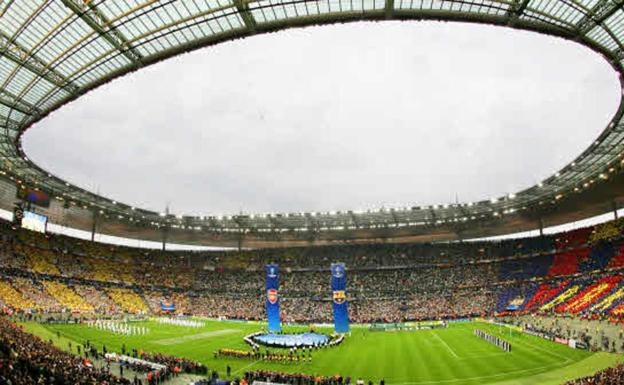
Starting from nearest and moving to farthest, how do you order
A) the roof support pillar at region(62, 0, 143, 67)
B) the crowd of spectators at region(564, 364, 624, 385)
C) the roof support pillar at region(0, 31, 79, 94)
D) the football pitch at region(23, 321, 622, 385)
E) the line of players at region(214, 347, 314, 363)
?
the crowd of spectators at region(564, 364, 624, 385) < the roof support pillar at region(62, 0, 143, 67) < the roof support pillar at region(0, 31, 79, 94) < the football pitch at region(23, 321, 622, 385) < the line of players at region(214, 347, 314, 363)

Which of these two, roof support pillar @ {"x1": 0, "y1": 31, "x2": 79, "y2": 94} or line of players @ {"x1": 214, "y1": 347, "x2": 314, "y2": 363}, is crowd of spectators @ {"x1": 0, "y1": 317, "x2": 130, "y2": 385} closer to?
roof support pillar @ {"x1": 0, "y1": 31, "x2": 79, "y2": 94}

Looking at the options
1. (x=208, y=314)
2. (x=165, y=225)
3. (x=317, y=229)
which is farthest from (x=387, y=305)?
(x=165, y=225)

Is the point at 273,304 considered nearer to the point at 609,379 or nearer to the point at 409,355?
the point at 409,355

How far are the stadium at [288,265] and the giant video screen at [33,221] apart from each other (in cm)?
28

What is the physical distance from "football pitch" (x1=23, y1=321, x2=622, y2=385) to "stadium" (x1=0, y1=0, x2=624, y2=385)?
0.29m

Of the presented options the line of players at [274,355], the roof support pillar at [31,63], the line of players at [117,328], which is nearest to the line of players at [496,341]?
the line of players at [274,355]

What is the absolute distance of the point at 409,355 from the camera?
37.6 m

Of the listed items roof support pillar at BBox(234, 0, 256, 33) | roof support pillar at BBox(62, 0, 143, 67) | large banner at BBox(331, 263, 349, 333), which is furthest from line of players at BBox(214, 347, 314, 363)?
roof support pillar at BBox(234, 0, 256, 33)

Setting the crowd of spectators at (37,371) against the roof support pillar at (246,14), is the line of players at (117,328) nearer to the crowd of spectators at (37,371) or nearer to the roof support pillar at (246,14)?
the crowd of spectators at (37,371)

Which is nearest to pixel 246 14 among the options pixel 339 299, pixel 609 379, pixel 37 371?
pixel 37 371

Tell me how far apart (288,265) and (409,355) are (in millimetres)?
52545

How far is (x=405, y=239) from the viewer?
92062 mm

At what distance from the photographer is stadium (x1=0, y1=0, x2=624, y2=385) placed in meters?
22.8

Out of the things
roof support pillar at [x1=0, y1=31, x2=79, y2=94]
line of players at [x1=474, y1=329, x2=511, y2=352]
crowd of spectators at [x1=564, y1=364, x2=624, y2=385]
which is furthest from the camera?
line of players at [x1=474, y1=329, x2=511, y2=352]
